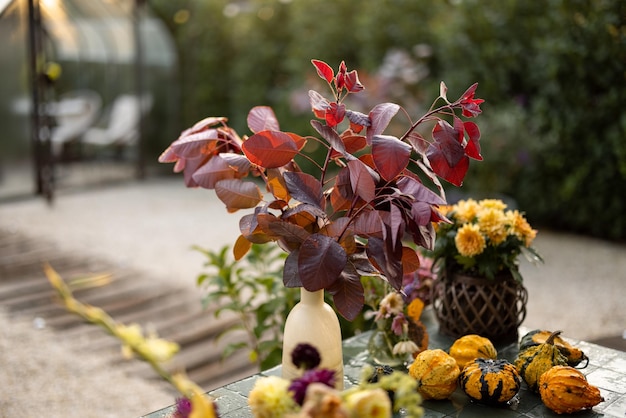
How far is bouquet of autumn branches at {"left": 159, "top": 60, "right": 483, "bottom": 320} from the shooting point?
138 cm

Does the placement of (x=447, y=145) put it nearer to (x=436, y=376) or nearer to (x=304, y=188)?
(x=304, y=188)

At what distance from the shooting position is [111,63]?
339 inches

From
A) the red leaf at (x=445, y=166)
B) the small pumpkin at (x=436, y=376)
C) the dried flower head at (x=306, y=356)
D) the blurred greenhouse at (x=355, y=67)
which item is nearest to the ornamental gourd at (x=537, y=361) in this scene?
the small pumpkin at (x=436, y=376)

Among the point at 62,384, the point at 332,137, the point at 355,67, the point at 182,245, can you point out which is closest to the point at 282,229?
the point at 332,137

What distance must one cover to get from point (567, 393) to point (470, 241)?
53 centimetres

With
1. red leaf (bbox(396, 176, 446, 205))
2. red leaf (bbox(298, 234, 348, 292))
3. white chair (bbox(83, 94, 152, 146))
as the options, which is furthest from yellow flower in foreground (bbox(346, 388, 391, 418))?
white chair (bbox(83, 94, 152, 146))

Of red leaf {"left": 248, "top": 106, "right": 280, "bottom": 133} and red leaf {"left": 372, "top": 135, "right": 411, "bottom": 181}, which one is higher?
red leaf {"left": 248, "top": 106, "right": 280, "bottom": 133}

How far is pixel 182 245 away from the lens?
19.0 feet

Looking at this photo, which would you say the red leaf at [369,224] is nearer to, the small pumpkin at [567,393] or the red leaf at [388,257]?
the red leaf at [388,257]

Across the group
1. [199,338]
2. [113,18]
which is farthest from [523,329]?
[113,18]

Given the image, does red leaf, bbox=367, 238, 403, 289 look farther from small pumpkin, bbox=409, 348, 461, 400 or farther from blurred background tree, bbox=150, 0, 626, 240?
blurred background tree, bbox=150, 0, 626, 240

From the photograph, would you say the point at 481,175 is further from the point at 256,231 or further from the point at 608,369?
the point at 256,231

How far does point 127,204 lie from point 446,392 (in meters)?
6.19

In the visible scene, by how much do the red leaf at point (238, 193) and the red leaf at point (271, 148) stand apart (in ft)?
0.23
